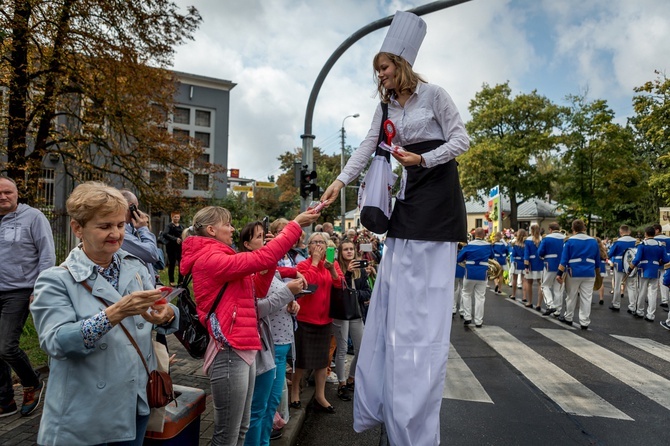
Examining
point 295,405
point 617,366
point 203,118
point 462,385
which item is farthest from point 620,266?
point 203,118

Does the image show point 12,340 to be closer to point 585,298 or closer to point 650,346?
point 650,346

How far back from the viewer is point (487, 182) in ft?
126

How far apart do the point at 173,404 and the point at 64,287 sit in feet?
3.48

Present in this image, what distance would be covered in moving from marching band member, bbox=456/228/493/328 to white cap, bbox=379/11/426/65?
291 inches

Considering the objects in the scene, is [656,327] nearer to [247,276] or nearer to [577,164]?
[247,276]

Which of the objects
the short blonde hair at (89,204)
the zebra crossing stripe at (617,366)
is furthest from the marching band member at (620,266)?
the short blonde hair at (89,204)

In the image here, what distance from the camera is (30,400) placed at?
4191mm

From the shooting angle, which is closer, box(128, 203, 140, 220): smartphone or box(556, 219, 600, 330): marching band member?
→ box(128, 203, 140, 220): smartphone

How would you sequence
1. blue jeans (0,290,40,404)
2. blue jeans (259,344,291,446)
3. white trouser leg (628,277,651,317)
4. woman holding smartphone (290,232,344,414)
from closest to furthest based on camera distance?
blue jeans (259,344,291,446) → blue jeans (0,290,40,404) → woman holding smartphone (290,232,344,414) → white trouser leg (628,277,651,317)

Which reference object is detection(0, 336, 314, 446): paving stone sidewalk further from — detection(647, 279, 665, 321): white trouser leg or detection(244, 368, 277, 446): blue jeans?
detection(647, 279, 665, 321): white trouser leg

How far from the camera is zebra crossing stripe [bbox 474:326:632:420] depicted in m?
4.71

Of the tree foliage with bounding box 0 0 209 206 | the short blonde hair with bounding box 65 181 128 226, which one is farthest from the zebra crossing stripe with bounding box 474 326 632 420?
the tree foliage with bounding box 0 0 209 206

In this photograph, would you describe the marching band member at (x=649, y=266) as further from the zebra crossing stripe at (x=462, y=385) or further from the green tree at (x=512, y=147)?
the green tree at (x=512, y=147)

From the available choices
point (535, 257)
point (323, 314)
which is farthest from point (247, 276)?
point (535, 257)
